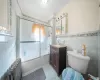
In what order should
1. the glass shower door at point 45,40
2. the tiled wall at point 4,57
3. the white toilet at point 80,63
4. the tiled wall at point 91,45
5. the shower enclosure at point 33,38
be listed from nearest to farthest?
the tiled wall at point 4,57
the white toilet at point 80,63
the tiled wall at point 91,45
the shower enclosure at point 33,38
the glass shower door at point 45,40

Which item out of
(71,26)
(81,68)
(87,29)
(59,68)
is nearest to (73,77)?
(81,68)

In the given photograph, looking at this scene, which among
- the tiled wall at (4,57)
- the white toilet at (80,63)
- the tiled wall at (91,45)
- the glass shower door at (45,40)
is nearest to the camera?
the tiled wall at (4,57)

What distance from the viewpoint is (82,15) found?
1.54m

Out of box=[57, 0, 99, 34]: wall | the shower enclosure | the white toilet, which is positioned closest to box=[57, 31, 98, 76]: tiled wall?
box=[57, 0, 99, 34]: wall

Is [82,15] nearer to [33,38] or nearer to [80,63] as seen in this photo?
[80,63]

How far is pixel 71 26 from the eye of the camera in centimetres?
192

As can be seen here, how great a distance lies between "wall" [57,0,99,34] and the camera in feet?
4.14

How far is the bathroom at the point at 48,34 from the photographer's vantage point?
114 centimetres

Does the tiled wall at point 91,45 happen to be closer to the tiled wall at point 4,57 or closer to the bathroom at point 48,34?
the bathroom at point 48,34

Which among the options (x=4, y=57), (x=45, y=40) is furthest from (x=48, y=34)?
(x=4, y=57)

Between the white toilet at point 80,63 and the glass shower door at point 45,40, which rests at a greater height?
the glass shower door at point 45,40

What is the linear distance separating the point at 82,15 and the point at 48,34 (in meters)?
1.97

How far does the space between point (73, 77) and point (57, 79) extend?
0.58 metres

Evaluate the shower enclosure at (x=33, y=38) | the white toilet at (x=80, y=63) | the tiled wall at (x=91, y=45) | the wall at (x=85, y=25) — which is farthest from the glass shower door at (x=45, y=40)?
the white toilet at (x=80, y=63)
